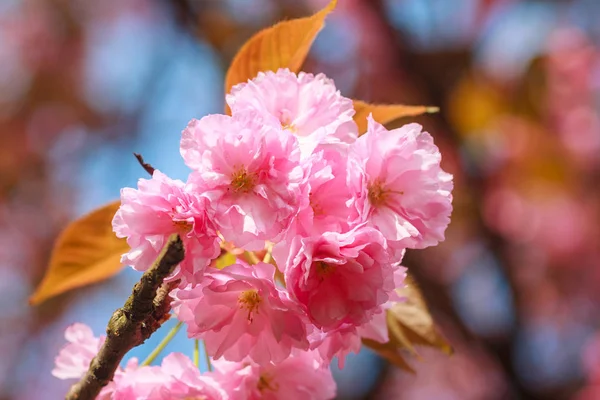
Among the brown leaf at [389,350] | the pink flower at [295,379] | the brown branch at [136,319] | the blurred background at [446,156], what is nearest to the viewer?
the brown branch at [136,319]

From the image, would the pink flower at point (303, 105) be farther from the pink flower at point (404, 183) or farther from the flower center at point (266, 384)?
the flower center at point (266, 384)

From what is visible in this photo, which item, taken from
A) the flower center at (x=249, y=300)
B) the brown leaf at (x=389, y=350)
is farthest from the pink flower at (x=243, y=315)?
the brown leaf at (x=389, y=350)

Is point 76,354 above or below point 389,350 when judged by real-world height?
above

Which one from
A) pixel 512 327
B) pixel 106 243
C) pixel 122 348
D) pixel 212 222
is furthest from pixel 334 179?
pixel 512 327

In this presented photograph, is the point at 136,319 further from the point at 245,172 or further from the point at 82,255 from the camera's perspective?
the point at 82,255

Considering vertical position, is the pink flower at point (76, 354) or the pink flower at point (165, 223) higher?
the pink flower at point (165, 223)

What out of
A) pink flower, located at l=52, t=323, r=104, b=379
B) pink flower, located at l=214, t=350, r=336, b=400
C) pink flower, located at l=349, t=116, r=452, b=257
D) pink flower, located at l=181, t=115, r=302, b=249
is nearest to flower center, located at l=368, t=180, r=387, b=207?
pink flower, located at l=349, t=116, r=452, b=257

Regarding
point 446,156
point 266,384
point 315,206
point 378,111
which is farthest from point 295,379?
point 446,156
